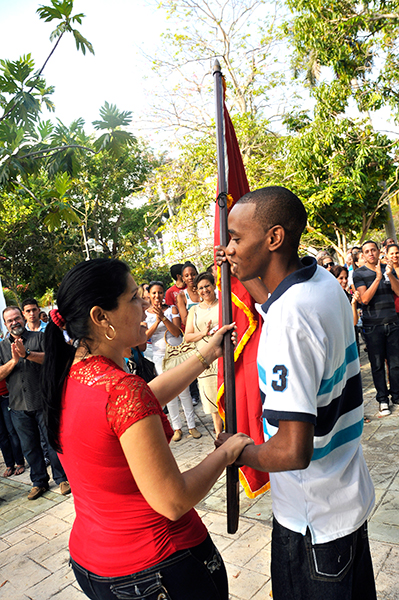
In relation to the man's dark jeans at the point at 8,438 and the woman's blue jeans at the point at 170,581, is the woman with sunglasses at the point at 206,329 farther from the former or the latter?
the woman's blue jeans at the point at 170,581

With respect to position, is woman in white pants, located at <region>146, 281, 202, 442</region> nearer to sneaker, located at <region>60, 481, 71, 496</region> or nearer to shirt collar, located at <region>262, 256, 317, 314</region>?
sneaker, located at <region>60, 481, 71, 496</region>

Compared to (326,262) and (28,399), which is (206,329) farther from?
(326,262)

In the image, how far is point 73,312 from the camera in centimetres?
157

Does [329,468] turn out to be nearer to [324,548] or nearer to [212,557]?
[324,548]

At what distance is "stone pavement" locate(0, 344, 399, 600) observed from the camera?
9.62 ft

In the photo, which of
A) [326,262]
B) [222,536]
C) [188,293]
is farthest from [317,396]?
[326,262]

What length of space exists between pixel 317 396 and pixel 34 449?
15.4 ft

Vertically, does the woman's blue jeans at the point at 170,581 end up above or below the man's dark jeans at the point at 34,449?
above

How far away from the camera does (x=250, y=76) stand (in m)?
13.5

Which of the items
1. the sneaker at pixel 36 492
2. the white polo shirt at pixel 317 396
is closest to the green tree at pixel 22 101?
the sneaker at pixel 36 492

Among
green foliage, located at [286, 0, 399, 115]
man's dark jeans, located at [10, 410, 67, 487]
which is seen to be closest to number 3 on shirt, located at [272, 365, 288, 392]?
man's dark jeans, located at [10, 410, 67, 487]

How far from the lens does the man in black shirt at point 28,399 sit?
5156 mm

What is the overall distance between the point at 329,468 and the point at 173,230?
1196 cm

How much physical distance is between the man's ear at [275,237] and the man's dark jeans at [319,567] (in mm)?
958
